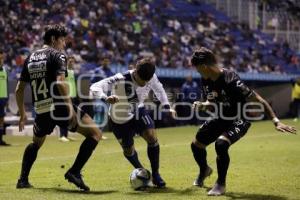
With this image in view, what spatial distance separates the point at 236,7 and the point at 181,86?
51.1 feet

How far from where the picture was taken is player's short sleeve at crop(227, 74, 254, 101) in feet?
26.3

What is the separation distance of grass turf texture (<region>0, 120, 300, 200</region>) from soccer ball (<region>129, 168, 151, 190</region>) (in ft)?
0.39

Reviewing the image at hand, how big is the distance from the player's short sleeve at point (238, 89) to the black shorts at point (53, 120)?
1949 mm

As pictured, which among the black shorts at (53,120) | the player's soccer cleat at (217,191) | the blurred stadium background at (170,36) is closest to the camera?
the player's soccer cleat at (217,191)

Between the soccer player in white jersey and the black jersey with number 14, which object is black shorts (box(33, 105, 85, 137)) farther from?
the soccer player in white jersey

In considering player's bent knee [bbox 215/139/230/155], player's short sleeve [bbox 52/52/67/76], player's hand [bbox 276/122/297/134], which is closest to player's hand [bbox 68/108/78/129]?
player's short sleeve [bbox 52/52/67/76]

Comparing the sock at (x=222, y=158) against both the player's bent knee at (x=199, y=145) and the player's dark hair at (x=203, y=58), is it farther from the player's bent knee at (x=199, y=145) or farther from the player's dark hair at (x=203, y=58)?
the player's dark hair at (x=203, y=58)

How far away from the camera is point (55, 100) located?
842 centimetres

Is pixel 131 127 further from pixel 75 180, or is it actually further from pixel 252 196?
pixel 252 196

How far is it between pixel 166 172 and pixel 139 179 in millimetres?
2006

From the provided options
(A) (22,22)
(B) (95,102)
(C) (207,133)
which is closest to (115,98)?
(C) (207,133)

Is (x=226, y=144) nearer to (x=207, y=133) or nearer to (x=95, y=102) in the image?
(x=207, y=133)

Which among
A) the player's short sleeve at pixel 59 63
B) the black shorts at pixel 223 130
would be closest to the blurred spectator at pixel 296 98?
the black shorts at pixel 223 130

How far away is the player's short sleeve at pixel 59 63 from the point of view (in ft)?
27.0
